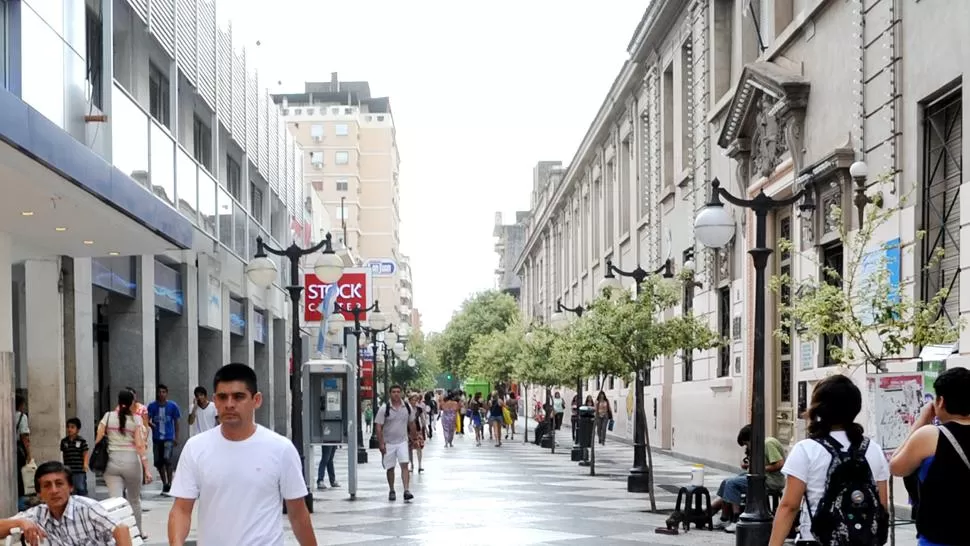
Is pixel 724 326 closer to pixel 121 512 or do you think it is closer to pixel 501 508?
pixel 501 508

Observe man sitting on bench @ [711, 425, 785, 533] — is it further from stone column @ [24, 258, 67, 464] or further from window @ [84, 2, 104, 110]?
window @ [84, 2, 104, 110]

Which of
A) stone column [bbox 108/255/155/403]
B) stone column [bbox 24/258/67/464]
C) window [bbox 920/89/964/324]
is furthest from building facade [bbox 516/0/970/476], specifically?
stone column [bbox 24/258/67/464]

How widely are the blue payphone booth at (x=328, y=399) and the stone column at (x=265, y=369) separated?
619 inches

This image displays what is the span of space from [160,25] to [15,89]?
29.9ft

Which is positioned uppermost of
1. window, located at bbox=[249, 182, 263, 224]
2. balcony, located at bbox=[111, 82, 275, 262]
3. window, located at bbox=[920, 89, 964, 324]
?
window, located at bbox=[249, 182, 263, 224]

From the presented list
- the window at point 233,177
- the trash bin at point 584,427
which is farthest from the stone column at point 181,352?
the trash bin at point 584,427

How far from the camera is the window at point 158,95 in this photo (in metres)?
24.8

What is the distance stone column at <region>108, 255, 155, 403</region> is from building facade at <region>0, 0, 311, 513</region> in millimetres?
24

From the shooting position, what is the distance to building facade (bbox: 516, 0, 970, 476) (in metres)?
15.8

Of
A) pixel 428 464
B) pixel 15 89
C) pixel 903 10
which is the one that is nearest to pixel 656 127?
pixel 428 464

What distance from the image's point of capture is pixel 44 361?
18.6 metres

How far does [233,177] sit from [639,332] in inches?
631

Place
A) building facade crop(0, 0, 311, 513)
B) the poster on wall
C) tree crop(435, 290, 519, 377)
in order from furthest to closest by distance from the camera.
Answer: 1. tree crop(435, 290, 519, 377)
2. building facade crop(0, 0, 311, 513)
3. the poster on wall

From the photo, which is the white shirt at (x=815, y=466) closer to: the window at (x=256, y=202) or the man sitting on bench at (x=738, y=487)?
the man sitting on bench at (x=738, y=487)
